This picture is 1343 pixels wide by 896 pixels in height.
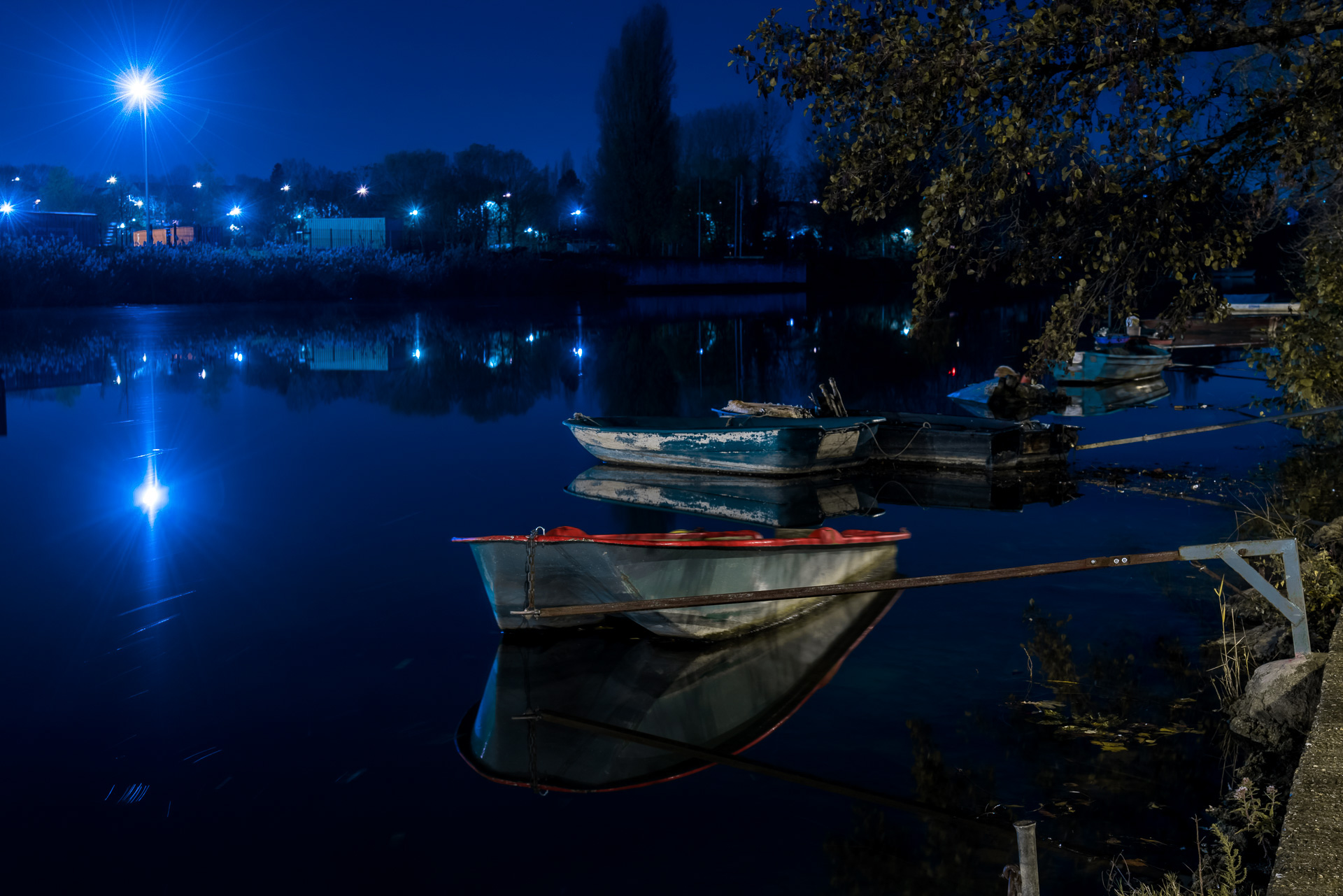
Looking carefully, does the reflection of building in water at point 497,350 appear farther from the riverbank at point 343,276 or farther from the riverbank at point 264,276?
the riverbank at point 343,276

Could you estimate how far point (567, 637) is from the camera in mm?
10688

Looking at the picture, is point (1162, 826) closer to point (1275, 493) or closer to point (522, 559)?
point (522, 559)

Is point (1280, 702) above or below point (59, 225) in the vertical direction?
below

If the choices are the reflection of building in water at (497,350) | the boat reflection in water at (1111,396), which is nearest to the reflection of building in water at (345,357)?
the reflection of building in water at (497,350)

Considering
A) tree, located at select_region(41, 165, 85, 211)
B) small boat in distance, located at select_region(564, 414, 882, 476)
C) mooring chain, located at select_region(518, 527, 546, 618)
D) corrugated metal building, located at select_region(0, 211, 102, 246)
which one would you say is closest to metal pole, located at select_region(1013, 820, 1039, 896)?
mooring chain, located at select_region(518, 527, 546, 618)

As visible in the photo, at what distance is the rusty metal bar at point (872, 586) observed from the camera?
712 cm

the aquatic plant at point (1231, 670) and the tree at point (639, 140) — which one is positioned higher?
the tree at point (639, 140)

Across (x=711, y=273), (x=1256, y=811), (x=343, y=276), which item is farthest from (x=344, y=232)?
(x=1256, y=811)

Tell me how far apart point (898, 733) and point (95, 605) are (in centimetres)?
789

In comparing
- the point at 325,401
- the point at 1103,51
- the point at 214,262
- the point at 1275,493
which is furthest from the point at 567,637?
the point at 214,262

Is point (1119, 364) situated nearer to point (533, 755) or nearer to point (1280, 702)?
point (1280, 702)

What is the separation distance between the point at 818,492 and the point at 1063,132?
367 inches

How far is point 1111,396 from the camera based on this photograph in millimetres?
30406

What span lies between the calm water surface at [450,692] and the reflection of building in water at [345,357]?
14.5 metres
